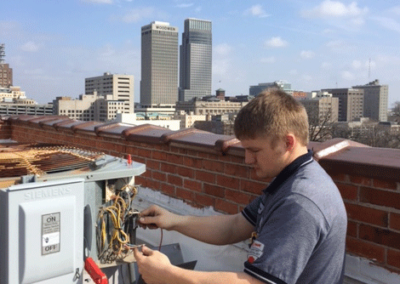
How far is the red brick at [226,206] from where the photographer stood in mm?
3172

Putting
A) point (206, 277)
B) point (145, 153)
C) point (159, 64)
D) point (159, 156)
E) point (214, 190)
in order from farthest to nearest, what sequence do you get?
1. point (159, 64)
2. point (145, 153)
3. point (159, 156)
4. point (214, 190)
5. point (206, 277)

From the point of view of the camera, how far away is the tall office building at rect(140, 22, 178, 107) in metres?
189

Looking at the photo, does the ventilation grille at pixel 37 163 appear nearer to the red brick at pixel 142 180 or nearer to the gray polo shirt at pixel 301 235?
the gray polo shirt at pixel 301 235

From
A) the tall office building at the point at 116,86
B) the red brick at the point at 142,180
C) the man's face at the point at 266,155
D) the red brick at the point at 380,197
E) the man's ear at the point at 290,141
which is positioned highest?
the tall office building at the point at 116,86

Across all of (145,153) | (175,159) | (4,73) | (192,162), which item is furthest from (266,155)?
(4,73)

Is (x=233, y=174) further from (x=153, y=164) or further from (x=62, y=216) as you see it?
(x=62, y=216)

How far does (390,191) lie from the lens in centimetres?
224

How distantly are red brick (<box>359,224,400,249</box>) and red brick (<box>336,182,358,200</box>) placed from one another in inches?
6.0

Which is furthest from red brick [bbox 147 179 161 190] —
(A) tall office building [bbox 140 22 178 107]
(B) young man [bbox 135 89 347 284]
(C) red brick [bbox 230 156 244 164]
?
(A) tall office building [bbox 140 22 178 107]

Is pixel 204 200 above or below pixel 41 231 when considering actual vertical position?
below

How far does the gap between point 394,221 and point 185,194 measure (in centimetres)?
179

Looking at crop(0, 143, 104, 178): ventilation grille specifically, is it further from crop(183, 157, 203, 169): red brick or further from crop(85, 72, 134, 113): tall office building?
crop(85, 72, 134, 113): tall office building

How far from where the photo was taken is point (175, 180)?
12.4 feet

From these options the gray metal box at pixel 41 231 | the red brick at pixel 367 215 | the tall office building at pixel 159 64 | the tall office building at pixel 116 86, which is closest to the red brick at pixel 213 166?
the red brick at pixel 367 215
